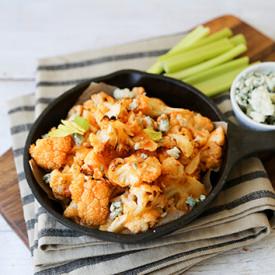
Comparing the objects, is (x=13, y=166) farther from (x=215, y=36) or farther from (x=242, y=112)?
(x=215, y=36)

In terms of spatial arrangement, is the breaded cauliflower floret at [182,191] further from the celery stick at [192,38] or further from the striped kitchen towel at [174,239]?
the celery stick at [192,38]

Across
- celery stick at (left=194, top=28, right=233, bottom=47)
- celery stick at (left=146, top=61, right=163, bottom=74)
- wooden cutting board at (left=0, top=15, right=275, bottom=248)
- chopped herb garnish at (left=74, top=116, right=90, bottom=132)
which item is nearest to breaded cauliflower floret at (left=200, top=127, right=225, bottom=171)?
wooden cutting board at (left=0, top=15, right=275, bottom=248)

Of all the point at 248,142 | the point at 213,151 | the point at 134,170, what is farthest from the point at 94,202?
the point at 248,142

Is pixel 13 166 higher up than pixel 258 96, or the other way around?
pixel 258 96

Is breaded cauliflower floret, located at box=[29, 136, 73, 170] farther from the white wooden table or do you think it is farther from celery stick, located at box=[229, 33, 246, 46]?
celery stick, located at box=[229, 33, 246, 46]

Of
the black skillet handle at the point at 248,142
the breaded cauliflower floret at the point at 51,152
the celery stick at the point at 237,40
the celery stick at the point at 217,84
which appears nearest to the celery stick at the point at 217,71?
the celery stick at the point at 217,84

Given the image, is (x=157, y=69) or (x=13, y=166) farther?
(x=157, y=69)

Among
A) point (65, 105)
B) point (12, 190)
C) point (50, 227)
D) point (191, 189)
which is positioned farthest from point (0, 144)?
point (191, 189)
